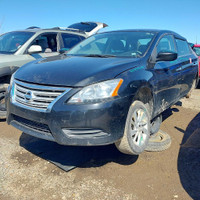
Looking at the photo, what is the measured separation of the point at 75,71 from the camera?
2350 millimetres

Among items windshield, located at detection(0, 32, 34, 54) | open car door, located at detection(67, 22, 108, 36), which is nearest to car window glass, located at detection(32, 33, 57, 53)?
windshield, located at detection(0, 32, 34, 54)

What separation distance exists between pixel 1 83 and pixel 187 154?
11.2ft

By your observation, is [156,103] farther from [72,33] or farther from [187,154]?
[72,33]

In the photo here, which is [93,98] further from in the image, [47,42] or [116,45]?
[47,42]

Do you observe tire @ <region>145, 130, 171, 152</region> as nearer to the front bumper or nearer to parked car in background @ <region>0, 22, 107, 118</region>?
the front bumper

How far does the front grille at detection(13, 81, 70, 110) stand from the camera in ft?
7.07

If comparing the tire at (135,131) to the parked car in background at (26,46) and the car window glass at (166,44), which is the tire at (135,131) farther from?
the parked car in background at (26,46)

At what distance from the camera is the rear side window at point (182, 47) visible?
164 inches

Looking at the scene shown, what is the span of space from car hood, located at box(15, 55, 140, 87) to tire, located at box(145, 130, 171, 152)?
48.8 inches

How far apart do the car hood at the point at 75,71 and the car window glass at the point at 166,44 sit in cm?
84

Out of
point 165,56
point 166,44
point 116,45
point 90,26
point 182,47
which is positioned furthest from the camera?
point 90,26

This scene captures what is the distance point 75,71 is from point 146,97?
1.05 metres

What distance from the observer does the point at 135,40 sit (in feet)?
10.8

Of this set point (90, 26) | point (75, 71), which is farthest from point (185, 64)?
point (90, 26)
